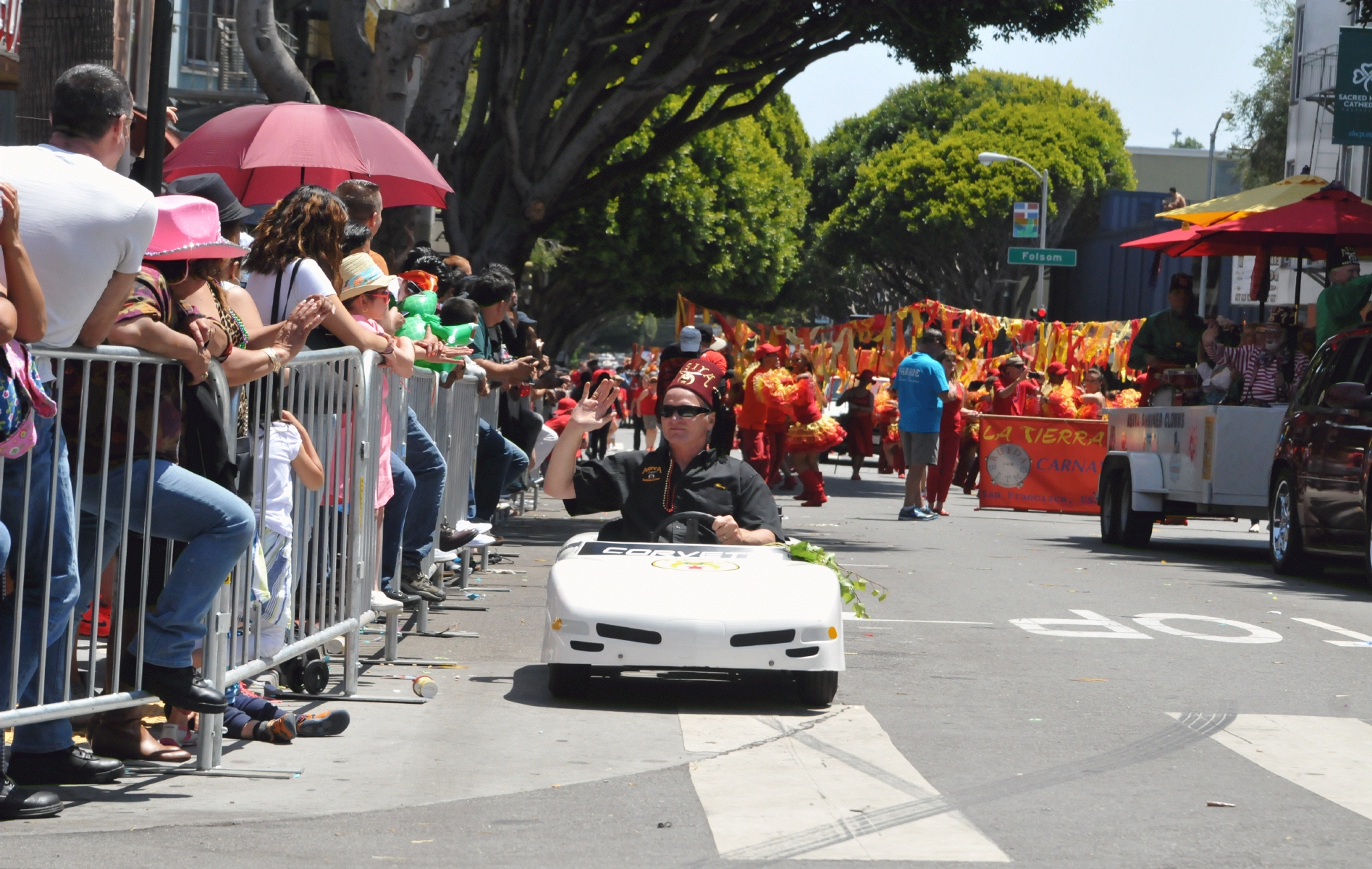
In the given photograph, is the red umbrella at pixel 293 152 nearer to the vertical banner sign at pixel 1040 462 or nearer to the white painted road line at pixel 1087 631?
the white painted road line at pixel 1087 631

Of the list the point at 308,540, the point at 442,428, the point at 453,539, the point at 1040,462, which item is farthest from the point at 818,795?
the point at 1040,462

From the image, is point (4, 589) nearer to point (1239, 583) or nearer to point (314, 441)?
point (314, 441)

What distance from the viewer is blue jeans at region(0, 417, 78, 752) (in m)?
4.92

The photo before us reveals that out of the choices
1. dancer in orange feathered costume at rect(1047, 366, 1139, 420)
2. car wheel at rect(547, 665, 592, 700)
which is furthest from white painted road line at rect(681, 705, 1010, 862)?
dancer in orange feathered costume at rect(1047, 366, 1139, 420)

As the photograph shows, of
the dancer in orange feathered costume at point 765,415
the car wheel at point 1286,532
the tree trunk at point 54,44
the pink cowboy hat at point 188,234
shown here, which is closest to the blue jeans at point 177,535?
the pink cowboy hat at point 188,234

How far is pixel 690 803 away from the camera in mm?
5543

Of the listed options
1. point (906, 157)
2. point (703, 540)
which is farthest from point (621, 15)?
point (906, 157)

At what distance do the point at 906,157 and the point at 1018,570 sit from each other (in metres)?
53.1

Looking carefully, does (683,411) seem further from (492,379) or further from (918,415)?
(918,415)

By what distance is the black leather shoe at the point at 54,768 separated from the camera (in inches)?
209

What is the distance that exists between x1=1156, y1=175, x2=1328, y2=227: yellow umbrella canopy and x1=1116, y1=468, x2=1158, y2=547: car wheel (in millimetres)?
2774

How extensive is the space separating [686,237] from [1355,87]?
25.4 meters

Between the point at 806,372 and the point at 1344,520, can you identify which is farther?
the point at 806,372

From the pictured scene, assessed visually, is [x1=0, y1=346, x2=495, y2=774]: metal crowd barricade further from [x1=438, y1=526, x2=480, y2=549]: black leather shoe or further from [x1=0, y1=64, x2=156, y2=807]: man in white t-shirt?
[x1=438, y1=526, x2=480, y2=549]: black leather shoe
